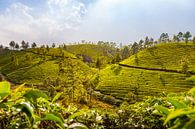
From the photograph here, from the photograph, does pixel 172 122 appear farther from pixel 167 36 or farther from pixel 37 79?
pixel 167 36

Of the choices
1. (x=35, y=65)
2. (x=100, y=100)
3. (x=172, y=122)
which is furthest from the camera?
(x=35, y=65)

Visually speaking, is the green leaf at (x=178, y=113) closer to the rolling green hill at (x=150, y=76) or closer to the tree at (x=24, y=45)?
the rolling green hill at (x=150, y=76)

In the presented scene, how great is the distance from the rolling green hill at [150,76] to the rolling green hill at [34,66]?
1310cm

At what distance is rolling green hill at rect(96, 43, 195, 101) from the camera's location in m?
78.8

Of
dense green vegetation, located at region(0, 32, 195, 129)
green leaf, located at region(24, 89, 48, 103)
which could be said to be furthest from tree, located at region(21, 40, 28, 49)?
green leaf, located at region(24, 89, 48, 103)

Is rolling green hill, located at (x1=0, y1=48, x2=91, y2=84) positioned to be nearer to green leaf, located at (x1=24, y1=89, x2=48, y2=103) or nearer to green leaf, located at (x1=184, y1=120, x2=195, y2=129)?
green leaf, located at (x1=24, y1=89, x2=48, y2=103)

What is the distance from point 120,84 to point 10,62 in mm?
57934

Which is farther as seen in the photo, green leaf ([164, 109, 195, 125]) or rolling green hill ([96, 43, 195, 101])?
rolling green hill ([96, 43, 195, 101])

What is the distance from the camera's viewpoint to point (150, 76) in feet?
288

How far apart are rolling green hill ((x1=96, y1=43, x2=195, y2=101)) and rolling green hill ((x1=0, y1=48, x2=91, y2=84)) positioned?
1310cm

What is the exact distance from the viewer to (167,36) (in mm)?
172750

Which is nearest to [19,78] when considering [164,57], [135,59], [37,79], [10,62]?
[37,79]

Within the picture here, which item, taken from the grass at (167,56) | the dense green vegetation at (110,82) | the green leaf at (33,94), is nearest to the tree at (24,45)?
the dense green vegetation at (110,82)

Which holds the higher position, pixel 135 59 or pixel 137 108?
pixel 137 108
